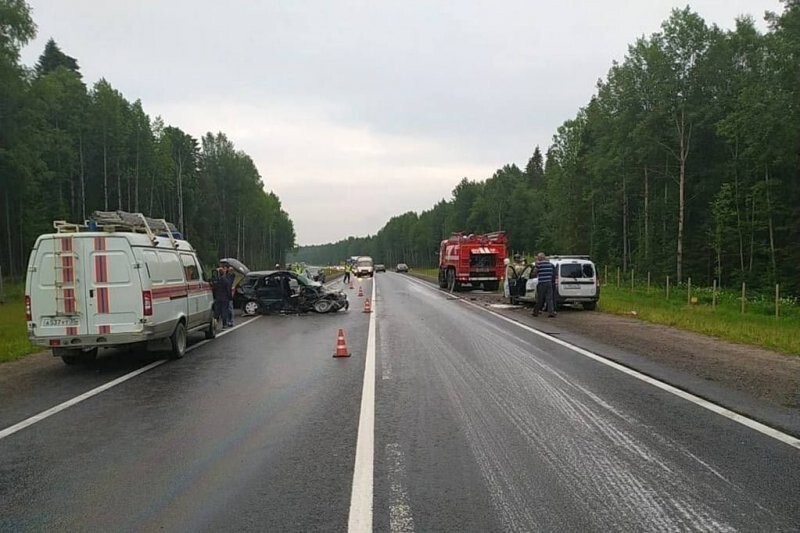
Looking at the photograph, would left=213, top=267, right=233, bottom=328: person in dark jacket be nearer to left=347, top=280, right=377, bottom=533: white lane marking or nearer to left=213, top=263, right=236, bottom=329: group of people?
left=213, top=263, right=236, bottom=329: group of people

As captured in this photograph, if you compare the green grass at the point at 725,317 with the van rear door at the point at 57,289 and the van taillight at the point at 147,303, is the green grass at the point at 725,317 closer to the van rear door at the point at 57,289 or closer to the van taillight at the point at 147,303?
the van taillight at the point at 147,303

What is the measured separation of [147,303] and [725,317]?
16418mm

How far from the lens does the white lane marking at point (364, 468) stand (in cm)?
401

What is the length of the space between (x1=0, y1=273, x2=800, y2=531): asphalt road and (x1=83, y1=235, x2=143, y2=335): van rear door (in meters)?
0.86

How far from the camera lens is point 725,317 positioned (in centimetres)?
1862

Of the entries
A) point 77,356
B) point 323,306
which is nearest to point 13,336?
point 77,356

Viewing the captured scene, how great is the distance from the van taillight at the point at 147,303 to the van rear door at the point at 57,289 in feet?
3.00

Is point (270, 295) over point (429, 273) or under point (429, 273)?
over

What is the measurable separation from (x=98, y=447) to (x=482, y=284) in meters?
28.9

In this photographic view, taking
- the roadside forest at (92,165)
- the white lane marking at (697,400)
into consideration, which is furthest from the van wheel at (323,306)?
the roadside forest at (92,165)

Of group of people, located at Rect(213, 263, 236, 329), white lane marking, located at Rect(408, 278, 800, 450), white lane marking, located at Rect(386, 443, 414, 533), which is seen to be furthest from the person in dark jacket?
white lane marking, located at Rect(386, 443, 414, 533)

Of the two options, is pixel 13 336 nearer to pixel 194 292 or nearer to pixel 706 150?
pixel 194 292

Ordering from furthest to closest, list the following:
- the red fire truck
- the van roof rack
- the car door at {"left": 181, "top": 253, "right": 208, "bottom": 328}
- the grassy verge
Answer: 1. the red fire truck
2. the grassy verge
3. the car door at {"left": 181, "top": 253, "right": 208, "bottom": 328}
4. the van roof rack

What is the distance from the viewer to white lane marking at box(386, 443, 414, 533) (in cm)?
394
